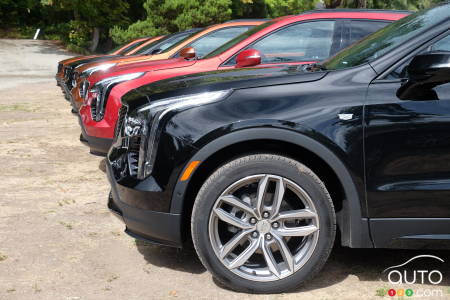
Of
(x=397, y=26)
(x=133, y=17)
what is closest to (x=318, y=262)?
(x=397, y=26)

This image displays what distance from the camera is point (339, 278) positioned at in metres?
4.24

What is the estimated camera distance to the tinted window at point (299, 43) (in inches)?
280

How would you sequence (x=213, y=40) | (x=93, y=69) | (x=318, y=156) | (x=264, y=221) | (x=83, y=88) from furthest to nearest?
(x=93, y=69)
(x=213, y=40)
(x=83, y=88)
(x=264, y=221)
(x=318, y=156)

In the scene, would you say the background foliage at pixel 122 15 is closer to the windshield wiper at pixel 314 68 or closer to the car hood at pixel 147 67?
the car hood at pixel 147 67

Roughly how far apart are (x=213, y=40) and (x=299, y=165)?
5759 mm

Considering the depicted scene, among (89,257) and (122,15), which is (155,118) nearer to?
(89,257)

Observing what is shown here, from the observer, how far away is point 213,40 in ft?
30.7

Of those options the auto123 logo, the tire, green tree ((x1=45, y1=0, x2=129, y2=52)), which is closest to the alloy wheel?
the tire

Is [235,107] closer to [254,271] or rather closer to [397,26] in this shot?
[254,271]

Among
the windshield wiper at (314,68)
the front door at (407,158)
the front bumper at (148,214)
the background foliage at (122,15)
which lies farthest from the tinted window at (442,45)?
the background foliage at (122,15)

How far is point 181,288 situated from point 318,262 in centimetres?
85

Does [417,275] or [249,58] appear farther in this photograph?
[249,58]

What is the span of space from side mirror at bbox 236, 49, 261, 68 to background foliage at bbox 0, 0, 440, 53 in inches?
787

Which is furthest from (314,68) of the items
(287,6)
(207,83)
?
(287,6)
